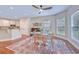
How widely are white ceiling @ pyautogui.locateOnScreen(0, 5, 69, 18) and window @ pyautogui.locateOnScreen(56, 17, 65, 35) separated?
4.9 inches

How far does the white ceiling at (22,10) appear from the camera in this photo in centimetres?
169

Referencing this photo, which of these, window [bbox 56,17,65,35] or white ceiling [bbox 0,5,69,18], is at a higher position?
white ceiling [bbox 0,5,69,18]

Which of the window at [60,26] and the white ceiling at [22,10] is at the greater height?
the white ceiling at [22,10]

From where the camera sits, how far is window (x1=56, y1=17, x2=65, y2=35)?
1.72 meters

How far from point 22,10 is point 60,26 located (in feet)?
1.94

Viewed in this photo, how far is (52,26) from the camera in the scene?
174 cm

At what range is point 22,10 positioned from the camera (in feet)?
5.61

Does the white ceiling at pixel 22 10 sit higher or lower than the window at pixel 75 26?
higher

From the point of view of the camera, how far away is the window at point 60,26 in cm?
172

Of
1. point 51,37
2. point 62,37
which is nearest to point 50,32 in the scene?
point 51,37

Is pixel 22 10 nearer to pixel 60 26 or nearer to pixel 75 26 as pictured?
pixel 60 26

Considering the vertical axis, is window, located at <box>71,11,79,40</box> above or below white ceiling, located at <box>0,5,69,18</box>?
below

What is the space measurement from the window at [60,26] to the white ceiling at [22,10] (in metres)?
0.12

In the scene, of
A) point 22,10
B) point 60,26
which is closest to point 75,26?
point 60,26
